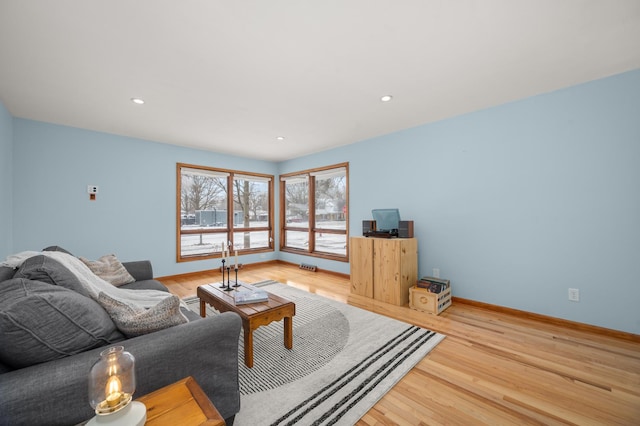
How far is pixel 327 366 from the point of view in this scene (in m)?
2.05

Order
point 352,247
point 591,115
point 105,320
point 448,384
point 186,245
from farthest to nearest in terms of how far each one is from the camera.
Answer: point 186,245 < point 352,247 < point 591,115 < point 448,384 < point 105,320

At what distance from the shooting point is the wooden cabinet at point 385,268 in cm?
342

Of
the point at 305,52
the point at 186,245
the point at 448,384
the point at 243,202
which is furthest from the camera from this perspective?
the point at 243,202

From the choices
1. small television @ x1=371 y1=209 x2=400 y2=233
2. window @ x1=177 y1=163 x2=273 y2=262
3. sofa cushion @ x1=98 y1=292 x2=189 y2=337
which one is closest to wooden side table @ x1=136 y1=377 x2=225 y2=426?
sofa cushion @ x1=98 y1=292 x2=189 y2=337

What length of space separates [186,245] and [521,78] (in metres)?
5.55

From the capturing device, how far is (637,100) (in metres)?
2.39

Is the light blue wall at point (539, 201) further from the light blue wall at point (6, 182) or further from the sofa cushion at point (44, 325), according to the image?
the light blue wall at point (6, 182)

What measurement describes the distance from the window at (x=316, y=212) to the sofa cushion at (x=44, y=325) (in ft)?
13.2

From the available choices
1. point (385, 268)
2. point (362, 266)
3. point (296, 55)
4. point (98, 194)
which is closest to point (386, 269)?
point (385, 268)

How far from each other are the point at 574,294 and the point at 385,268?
1.96 meters

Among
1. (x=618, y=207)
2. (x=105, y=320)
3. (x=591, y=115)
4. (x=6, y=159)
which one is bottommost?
(x=105, y=320)

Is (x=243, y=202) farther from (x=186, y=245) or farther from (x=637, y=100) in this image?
(x=637, y=100)

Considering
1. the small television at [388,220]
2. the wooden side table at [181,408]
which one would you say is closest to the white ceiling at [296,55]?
the small television at [388,220]

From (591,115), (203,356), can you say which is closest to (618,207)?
(591,115)
